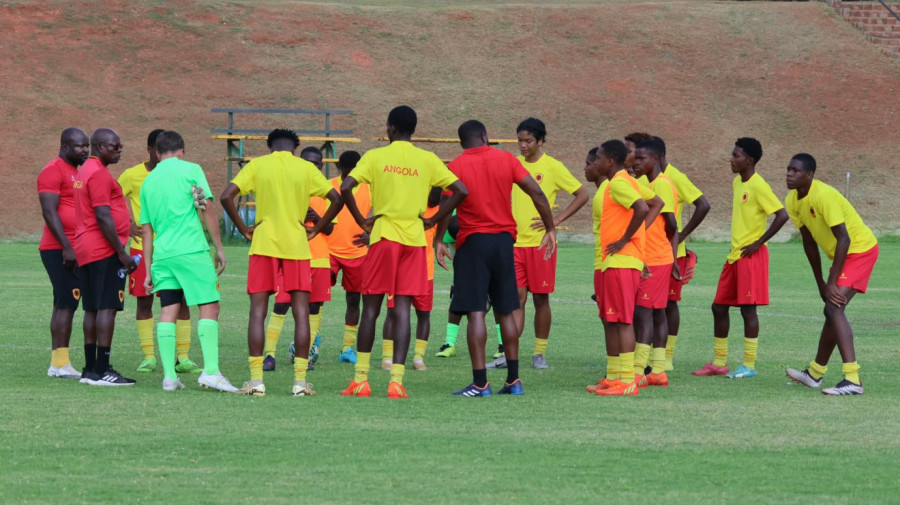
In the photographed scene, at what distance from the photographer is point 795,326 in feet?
56.3

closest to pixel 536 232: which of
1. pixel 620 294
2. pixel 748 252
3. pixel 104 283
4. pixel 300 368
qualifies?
pixel 748 252

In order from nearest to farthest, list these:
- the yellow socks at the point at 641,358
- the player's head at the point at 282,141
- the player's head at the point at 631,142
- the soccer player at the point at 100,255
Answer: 1. the player's head at the point at 282,141
2. the soccer player at the point at 100,255
3. the yellow socks at the point at 641,358
4. the player's head at the point at 631,142

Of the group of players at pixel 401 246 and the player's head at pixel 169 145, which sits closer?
the group of players at pixel 401 246

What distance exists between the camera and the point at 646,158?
11.8 metres

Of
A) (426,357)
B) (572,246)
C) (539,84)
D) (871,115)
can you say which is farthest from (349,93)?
(426,357)

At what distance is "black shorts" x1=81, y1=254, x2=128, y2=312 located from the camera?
36.6 ft

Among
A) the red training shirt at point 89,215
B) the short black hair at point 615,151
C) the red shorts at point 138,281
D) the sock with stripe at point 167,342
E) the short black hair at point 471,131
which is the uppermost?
the short black hair at point 471,131

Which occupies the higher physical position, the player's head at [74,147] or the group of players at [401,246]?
the player's head at [74,147]

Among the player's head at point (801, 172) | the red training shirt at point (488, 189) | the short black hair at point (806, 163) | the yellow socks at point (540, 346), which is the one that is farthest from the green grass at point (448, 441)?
the short black hair at point (806, 163)

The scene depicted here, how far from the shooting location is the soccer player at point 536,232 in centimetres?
1287

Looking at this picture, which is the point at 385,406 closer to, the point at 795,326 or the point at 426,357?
the point at 426,357

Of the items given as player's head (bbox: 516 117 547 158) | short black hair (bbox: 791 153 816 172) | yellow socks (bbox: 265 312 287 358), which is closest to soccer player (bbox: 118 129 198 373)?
yellow socks (bbox: 265 312 287 358)

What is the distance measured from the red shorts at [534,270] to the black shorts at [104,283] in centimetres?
394

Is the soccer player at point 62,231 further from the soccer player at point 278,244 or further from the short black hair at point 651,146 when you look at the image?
the short black hair at point 651,146
